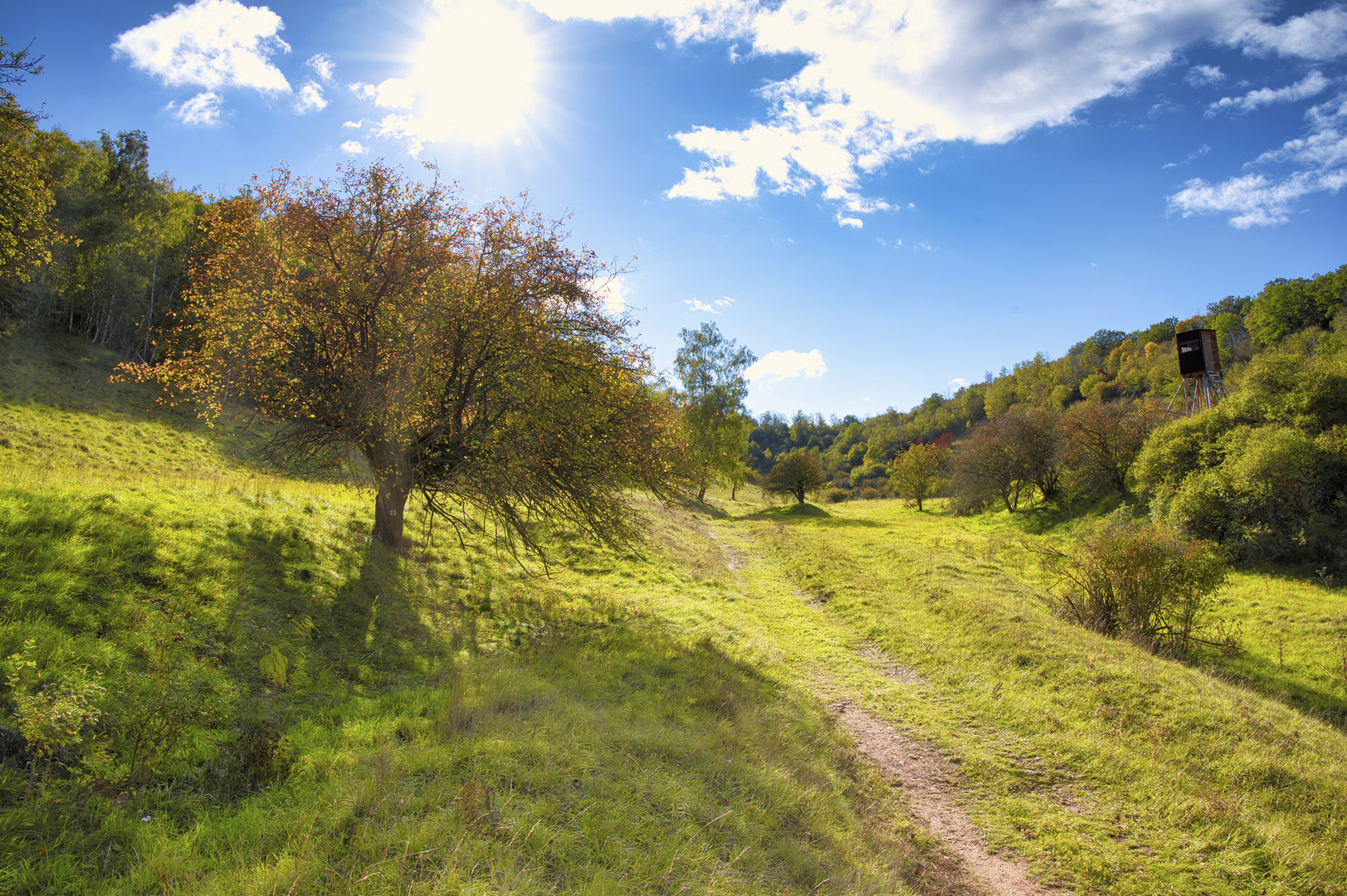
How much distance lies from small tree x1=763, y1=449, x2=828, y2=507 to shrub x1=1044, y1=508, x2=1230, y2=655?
34.3 m

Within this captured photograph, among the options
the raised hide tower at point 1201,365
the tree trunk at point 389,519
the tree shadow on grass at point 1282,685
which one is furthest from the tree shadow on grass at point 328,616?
the raised hide tower at point 1201,365

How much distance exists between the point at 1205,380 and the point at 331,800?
172 feet

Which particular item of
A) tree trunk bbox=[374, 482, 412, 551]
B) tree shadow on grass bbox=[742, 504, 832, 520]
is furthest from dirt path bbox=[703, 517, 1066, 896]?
tree shadow on grass bbox=[742, 504, 832, 520]

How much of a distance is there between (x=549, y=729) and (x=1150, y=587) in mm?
16674

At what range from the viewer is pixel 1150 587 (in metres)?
14.4

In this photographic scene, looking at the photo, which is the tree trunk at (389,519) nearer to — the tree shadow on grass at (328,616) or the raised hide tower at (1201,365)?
the tree shadow on grass at (328,616)

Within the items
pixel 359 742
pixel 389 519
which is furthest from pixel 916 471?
pixel 359 742

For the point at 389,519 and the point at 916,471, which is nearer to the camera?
the point at 389,519

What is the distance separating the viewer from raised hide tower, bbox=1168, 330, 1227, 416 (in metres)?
36.8

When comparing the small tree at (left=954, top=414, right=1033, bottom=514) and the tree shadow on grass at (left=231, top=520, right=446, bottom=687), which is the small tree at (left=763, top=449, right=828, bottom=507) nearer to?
the small tree at (left=954, top=414, right=1033, bottom=514)

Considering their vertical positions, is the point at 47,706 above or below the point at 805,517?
above

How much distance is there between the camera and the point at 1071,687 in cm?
1100

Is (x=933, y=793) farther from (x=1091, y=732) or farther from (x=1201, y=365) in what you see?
(x=1201, y=365)

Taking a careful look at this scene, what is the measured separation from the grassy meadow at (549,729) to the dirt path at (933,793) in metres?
0.27
